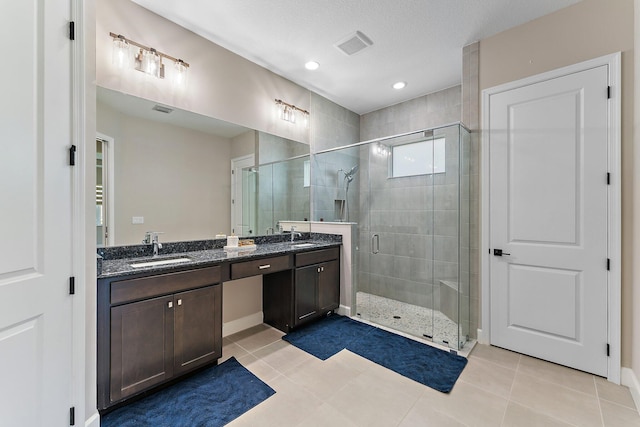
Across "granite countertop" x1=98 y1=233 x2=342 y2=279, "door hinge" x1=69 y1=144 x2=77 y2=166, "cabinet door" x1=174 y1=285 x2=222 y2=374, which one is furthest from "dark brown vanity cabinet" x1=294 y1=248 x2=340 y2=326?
"door hinge" x1=69 y1=144 x2=77 y2=166

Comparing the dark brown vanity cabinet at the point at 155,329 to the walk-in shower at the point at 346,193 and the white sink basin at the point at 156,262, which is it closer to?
the white sink basin at the point at 156,262

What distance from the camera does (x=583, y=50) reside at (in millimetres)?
2145

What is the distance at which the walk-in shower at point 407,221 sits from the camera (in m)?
2.75

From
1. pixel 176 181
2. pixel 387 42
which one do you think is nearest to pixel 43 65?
pixel 176 181

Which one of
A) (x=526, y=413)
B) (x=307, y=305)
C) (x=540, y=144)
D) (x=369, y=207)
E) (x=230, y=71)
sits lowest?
(x=526, y=413)

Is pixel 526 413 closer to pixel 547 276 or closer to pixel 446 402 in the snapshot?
pixel 446 402

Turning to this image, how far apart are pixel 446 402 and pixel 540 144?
223cm

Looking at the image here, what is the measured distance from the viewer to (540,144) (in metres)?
2.30

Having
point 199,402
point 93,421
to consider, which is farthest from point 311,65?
point 93,421

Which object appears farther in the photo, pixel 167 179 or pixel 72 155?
pixel 167 179

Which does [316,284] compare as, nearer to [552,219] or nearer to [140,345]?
[140,345]

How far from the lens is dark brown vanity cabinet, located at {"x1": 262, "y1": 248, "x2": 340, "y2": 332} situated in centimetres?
277

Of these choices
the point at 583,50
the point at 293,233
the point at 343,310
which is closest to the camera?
the point at 583,50

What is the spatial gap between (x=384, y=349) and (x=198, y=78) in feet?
10.2
